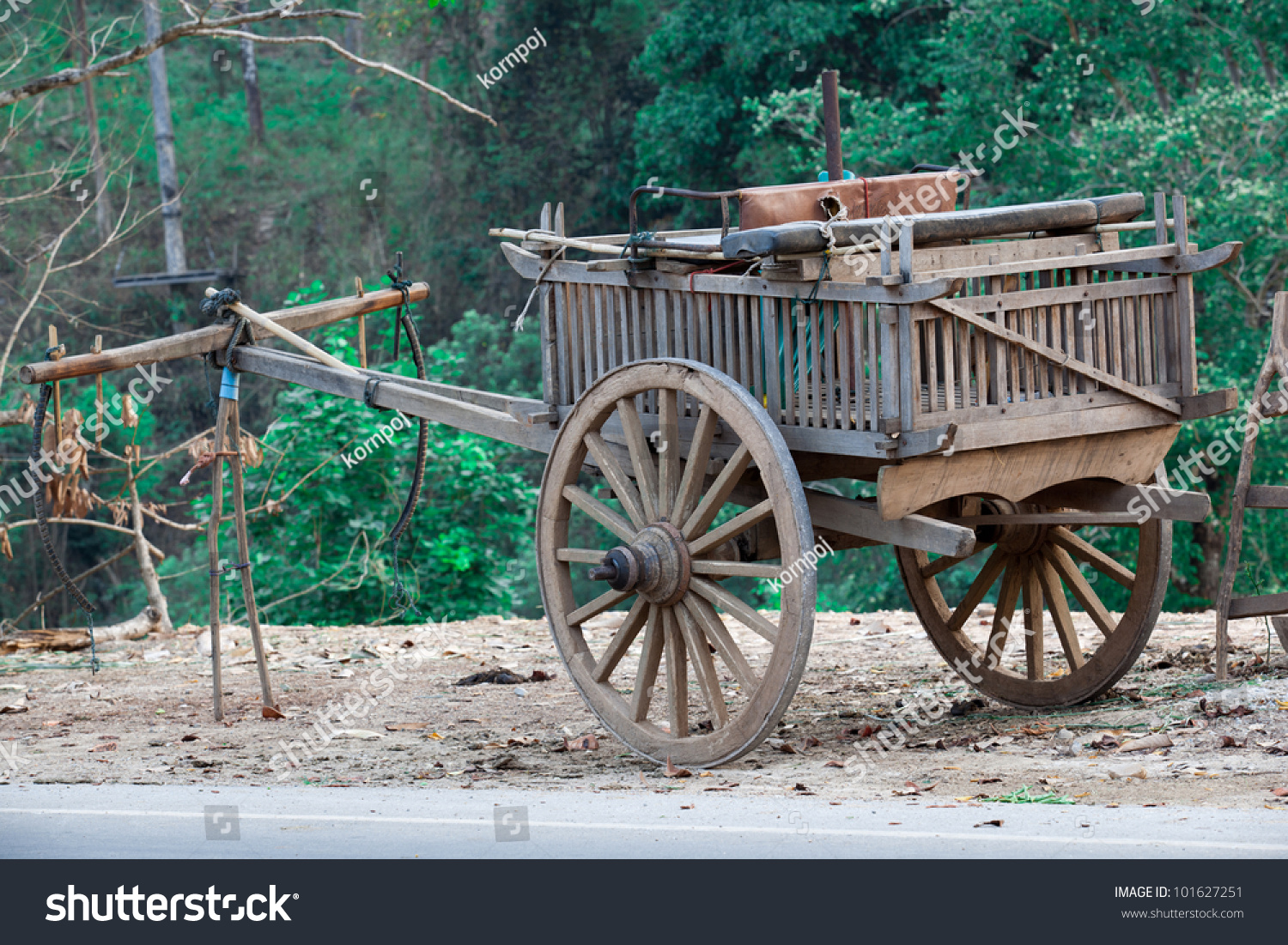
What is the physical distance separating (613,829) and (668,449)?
1.61 metres

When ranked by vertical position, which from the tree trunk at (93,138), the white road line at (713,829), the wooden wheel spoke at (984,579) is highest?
the tree trunk at (93,138)

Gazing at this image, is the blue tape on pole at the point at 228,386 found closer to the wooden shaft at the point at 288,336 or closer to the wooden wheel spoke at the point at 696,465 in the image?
the wooden shaft at the point at 288,336

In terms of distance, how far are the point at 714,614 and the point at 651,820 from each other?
1.17 meters

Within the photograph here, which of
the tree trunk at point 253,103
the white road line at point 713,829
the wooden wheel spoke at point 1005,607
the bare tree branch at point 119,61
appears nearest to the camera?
the white road line at point 713,829

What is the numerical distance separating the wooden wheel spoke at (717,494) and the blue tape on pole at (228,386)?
2.56m

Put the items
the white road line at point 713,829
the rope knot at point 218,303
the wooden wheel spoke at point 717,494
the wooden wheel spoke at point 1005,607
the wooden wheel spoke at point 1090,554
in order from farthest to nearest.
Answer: the rope knot at point 218,303
the wooden wheel spoke at point 1005,607
the wooden wheel spoke at point 1090,554
the wooden wheel spoke at point 717,494
the white road line at point 713,829

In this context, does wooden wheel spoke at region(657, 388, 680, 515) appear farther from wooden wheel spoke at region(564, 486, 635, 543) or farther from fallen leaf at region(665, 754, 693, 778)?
fallen leaf at region(665, 754, 693, 778)

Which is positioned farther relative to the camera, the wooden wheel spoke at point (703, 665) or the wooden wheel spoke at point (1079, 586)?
the wooden wheel spoke at point (1079, 586)

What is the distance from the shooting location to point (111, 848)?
376cm

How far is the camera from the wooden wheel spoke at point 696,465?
4887 mm

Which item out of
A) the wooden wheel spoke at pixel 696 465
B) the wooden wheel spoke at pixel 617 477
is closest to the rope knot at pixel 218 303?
the wooden wheel spoke at pixel 617 477

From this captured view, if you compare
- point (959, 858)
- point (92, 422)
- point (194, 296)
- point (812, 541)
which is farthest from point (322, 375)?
point (194, 296)

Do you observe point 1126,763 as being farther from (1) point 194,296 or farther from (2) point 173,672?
(1) point 194,296

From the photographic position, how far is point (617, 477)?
5.33m
